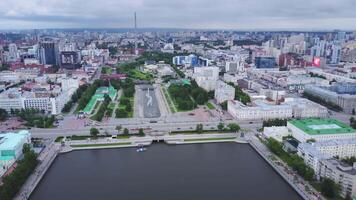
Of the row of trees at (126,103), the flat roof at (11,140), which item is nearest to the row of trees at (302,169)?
the row of trees at (126,103)

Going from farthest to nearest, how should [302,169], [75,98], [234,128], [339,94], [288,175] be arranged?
[75,98] < [339,94] < [234,128] < [288,175] < [302,169]

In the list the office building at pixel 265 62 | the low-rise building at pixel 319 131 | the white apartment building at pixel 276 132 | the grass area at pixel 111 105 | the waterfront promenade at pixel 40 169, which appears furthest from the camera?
the office building at pixel 265 62

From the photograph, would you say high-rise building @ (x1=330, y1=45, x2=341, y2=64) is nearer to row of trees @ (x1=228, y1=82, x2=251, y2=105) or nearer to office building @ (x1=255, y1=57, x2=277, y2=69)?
office building @ (x1=255, y1=57, x2=277, y2=69)

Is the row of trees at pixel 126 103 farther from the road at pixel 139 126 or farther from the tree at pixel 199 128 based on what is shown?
the tree at pixel 199 128

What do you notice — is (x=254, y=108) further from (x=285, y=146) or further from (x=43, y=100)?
(x=43, y=100)

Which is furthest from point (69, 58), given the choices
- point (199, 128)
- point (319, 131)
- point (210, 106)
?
point (319, 131)

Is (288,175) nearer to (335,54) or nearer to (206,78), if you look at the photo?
(206,78)
